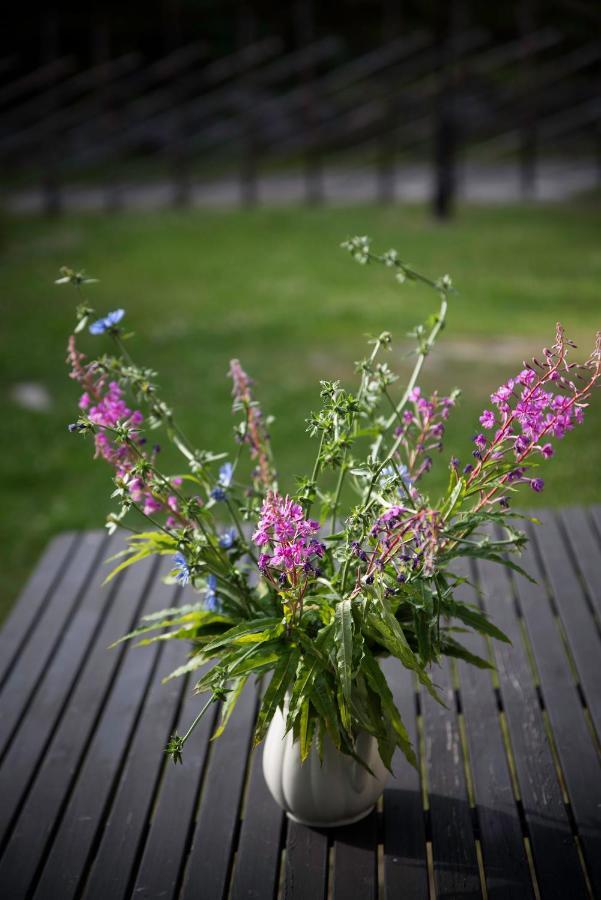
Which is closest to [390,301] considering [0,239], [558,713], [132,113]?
[0,239]

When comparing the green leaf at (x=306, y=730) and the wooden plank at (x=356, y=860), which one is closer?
the green leaf at (x=306, y=730)

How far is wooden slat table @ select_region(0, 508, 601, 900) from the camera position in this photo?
1.89m

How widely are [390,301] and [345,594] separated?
5157 mm

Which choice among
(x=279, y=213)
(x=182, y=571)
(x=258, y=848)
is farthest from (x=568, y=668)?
(x=279, y=213)

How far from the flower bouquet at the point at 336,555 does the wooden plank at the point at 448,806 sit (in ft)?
0.50

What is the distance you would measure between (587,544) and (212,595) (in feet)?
4.88

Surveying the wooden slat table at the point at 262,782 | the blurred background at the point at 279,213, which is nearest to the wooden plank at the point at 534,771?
the wooden slat table at the point at 262,782

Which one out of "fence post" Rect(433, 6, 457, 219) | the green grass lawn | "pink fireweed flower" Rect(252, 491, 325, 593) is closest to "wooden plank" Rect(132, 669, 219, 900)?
"pink fireweed flower" Rect(252, 491, 325, 593)

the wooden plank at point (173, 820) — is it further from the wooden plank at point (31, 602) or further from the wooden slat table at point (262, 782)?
the wooden plank at point (31, 602)

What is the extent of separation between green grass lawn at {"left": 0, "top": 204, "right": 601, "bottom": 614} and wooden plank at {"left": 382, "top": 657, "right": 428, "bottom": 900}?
1.73 metres

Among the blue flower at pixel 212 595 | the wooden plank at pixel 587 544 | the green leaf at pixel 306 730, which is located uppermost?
the wooden plank at pixel 587 544

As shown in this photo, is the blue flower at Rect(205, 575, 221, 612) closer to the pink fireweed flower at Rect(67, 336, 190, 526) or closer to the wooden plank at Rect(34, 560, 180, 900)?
the pink fireweed flower at Rect(67, 336, 190, 526)

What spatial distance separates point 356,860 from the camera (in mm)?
1907

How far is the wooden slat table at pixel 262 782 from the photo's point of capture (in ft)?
6.20
